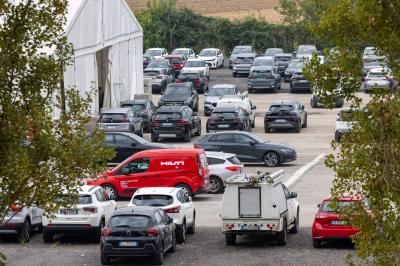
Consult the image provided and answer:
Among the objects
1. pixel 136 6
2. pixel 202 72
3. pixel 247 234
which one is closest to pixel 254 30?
pixel 136 6

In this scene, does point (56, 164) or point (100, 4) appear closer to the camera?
point (56, 164)

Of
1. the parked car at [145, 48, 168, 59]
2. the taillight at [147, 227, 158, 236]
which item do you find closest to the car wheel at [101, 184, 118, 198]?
the taillight at [147, 227, 158, 236]

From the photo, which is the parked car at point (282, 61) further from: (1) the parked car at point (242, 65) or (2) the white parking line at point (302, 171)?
(2) the white parking line at point (302, 171)

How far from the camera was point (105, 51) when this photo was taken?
2415 inches

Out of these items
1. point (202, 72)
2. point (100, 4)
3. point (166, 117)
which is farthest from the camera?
point (202, 72)

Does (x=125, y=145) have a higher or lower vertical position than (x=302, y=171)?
higher

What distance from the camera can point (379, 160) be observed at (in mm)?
17375

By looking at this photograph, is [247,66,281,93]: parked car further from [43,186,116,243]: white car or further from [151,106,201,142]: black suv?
[43,186,116,243]: white car

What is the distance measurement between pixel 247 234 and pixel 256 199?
2.92ft

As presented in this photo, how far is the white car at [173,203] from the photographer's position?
30.6m

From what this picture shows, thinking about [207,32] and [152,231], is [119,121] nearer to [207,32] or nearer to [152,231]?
[152,231]

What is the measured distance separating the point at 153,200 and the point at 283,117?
25004 mm

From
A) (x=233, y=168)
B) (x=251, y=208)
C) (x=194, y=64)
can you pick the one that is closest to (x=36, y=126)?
(x=251, y=208)

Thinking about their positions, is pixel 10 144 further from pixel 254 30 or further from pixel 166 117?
pixel 254 30
